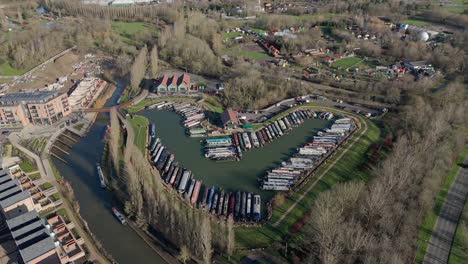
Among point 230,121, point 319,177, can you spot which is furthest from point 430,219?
point 230,121

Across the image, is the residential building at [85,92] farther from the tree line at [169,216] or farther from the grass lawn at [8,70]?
the tree line at [169,216]

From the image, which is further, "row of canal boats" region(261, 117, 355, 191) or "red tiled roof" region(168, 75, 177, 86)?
"red tiled roof" region(168, 75, 177, 86)

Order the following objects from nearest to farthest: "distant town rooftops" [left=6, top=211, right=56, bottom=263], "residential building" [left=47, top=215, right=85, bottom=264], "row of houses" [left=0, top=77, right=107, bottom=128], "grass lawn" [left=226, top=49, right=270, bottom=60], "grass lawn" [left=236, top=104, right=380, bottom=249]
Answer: "distant town rooftops" [left=6, top=211, right=56, bottom=263] → "residential building" [left=47, top=215, right=85, bottom=264] → "grass lawn" [left=236, top=104, right=380, bottom=249] → "row of houses" [left=0, top=77, right=107, bottom=128] → "grass lawn" [left=226, top=49, right=270, bottom=60]

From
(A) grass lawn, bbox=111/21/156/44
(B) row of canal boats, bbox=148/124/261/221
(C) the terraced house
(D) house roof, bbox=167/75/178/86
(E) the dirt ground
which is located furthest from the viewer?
(A) grass lawn, bbox=111/21/156/44

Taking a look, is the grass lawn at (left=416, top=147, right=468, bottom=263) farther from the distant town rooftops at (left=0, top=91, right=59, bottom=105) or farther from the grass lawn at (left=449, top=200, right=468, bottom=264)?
the distant town rooftops at (left=0, top=91, right=59, bottom=105)

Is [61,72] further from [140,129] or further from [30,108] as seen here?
[140,129]

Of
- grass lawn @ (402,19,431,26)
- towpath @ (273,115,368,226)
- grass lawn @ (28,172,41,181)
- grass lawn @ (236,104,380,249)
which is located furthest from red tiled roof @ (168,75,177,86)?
grass lawn @ (402,19,431,26)

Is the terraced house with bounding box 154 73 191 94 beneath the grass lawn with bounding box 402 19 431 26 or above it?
beneath
